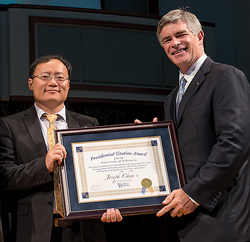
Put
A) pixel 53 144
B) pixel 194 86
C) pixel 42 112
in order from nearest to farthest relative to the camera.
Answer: pixel 194 86 → pixel 53 144 → pixel 42 112

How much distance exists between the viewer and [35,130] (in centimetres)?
220

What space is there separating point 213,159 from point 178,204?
0.29m

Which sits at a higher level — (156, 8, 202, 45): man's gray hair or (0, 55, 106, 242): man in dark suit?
(156, 8, 202, 45): man's gray hair

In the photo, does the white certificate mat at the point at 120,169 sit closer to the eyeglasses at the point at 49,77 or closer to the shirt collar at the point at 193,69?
the shirt collar at the point at 193,69

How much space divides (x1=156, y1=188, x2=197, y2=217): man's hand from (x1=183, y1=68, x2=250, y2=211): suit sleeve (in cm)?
5

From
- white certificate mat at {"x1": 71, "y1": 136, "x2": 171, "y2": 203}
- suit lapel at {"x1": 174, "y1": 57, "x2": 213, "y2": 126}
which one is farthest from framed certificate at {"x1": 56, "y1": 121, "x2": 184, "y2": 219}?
suit lapel at {"x1": 174, "y1": 57, "x2": 213, "y2": 126}

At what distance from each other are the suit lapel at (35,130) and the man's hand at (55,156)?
0.22 m

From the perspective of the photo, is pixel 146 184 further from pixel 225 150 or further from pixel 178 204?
pixel 225 150

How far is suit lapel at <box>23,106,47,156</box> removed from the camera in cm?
213

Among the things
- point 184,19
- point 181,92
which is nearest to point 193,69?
point 181,92

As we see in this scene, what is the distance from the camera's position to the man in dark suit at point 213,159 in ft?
5.36

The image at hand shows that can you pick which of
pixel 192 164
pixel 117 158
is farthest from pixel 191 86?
pixel 117 158

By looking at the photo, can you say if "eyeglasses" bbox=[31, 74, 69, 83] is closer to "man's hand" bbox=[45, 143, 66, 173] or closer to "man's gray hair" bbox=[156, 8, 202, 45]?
"man's hand" bbox=[45, 143, 66, 173]

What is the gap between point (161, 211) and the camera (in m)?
1.75
